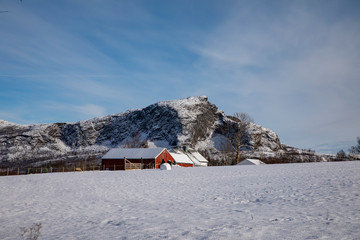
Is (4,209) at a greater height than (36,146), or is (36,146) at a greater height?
(36,146)

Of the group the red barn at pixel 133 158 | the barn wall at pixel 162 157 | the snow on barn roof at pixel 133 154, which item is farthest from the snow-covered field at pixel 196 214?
the barn wall at pixel 162 157

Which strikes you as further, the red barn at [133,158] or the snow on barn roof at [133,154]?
the snow on barn roof at [133,154]

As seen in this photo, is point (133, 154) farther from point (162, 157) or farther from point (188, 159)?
point (188, 159)

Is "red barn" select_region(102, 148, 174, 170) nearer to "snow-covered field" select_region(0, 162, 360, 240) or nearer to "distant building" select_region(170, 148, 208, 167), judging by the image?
"distant building" select_region(170, 148, 208, 167)

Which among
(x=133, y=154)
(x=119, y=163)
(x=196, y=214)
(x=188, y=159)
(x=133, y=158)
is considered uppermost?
(x=133, y=154)

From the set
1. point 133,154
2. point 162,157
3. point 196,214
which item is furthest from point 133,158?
point 196,214

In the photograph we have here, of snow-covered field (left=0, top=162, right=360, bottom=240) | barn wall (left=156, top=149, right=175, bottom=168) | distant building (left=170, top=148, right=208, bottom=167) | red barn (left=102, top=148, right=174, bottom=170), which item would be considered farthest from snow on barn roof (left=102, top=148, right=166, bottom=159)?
snow-covered field (left=0, top=162, right=360, bottom=240)

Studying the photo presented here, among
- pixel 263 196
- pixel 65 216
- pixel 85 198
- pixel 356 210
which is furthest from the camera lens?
pixel 85 198

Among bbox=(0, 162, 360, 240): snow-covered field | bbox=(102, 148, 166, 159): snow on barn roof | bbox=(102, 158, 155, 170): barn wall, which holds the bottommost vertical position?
bbox=(0, 162, 360, 240): snow-covered field

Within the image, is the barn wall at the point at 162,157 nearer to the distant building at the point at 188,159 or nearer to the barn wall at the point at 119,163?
the barn wall at the point at 119,163

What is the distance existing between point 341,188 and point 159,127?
583ft

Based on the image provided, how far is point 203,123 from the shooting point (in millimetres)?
193625

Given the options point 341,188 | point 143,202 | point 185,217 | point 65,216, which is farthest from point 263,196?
point 65,216

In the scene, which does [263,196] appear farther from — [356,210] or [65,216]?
[65,216]
